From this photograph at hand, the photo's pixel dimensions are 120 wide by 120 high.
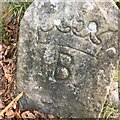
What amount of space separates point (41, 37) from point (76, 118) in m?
0.72

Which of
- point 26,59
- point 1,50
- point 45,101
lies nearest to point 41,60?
point 26,59

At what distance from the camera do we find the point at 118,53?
2934 millimetres

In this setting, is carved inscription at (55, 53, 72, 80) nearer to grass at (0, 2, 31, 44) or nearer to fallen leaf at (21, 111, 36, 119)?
fallen leaf at (21, 111, 36, 119)

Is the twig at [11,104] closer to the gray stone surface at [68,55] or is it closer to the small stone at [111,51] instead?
the gray stone surface at [68,55]

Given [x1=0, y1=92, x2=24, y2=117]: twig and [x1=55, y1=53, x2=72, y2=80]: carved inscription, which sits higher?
[x1=55, y1=53, x2=72, y2=80]: carved inscription

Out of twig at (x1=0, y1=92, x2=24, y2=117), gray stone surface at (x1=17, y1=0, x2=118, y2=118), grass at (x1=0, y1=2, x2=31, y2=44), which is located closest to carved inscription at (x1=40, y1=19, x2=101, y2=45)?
gray stone surface at (x1=17, y1=0, x2=118, y2=118)

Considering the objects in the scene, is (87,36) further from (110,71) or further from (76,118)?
(76,118)

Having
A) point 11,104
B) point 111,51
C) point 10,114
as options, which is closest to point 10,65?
point 11,104

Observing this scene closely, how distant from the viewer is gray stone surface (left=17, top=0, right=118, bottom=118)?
292cm

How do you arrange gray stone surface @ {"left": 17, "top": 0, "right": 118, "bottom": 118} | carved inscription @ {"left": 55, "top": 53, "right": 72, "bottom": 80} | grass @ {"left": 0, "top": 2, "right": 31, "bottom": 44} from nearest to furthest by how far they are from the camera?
1. gray stone surface @ {"left": 17, "top": 0, "right": 118, "bottom": 118}
2. carved inscription @ {"left": 55, "top": 53, "right": 72, "bottom": 80}
3. grass @ {"left": 0, "top": 2, "right": 31, "bottom": 44}

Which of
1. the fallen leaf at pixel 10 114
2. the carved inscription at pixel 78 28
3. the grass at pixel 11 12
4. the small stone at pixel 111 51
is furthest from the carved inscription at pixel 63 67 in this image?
the grass at pixel 11 12

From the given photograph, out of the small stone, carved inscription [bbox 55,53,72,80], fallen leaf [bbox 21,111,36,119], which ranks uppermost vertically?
the small stone

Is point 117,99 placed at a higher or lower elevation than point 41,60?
lower

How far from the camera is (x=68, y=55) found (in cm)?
307
